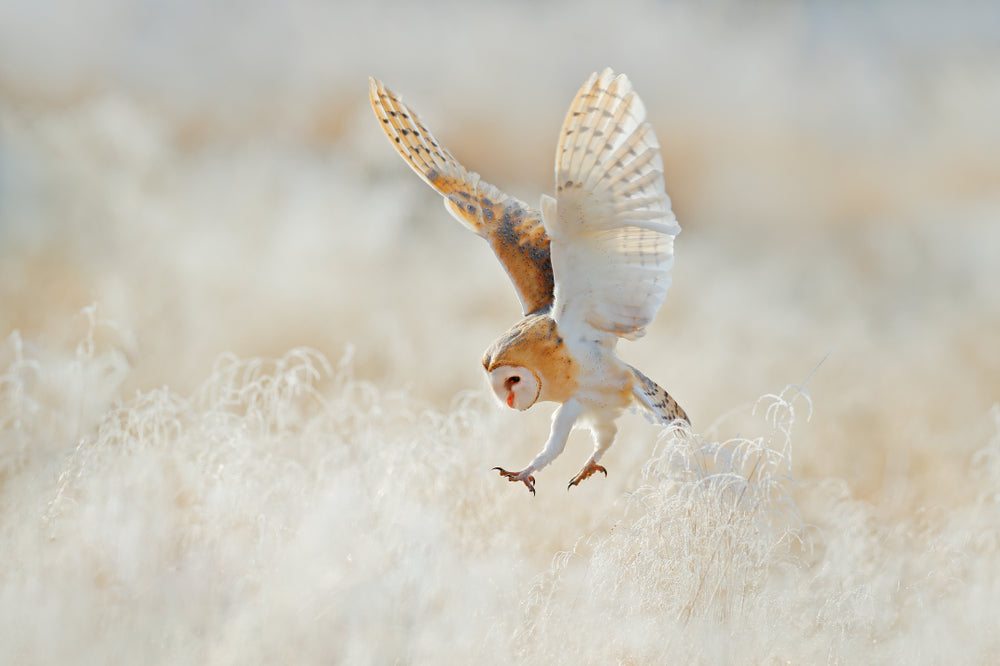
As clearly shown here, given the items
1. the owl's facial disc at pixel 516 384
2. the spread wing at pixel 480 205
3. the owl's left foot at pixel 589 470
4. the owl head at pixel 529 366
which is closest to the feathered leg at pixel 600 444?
the owl's left foot at pixel 589 470

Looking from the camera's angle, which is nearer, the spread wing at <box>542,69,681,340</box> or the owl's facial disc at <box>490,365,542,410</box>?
the spread wing at <box>542,69,681,340</box>

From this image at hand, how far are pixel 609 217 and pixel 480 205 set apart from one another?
3.83ft

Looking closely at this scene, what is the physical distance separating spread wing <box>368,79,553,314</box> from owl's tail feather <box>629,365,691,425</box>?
717 mm

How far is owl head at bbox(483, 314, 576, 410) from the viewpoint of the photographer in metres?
4.25

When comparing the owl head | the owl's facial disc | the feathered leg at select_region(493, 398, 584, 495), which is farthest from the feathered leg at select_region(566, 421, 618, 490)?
the owl's facial disc

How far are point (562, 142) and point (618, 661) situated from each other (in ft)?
10.3

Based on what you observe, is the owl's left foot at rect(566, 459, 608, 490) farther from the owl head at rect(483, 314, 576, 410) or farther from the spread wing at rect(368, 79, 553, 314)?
the spread wing at rect(368, 79, 553, 314)

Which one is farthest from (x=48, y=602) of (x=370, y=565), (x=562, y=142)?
(x=562, y=142)

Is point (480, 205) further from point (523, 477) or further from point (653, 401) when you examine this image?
point (523, 477)

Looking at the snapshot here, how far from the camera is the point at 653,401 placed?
14.4 ft

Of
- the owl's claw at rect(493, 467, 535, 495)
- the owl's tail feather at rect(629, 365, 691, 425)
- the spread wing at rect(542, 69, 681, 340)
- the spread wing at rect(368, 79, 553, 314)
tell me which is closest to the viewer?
the spread wing at rect(542, 69, 681, 340)

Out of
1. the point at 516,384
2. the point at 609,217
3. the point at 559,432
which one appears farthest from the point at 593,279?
the point at 559,432

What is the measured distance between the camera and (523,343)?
4.27 metres

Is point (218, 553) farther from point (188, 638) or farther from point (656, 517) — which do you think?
point (656, 517)
